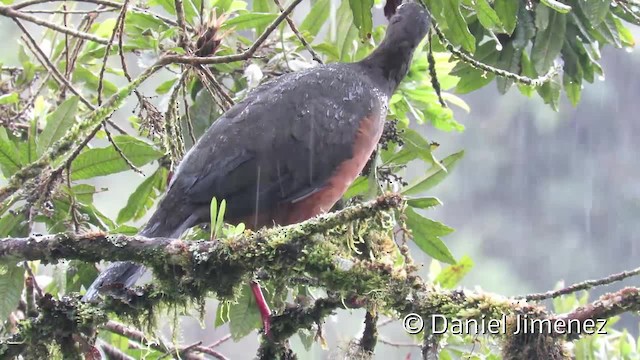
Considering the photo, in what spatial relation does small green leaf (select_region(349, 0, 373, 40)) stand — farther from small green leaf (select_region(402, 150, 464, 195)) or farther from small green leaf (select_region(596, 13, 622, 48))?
small green leaf (select_region(596, 13, 622, 48))

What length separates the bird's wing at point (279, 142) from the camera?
2.74m

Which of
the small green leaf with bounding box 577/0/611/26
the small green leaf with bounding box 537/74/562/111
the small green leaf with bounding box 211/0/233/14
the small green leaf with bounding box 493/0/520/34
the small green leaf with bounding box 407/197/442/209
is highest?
the small green leaf with bounding box 537/74/562/111

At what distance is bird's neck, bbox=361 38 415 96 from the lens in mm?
3311

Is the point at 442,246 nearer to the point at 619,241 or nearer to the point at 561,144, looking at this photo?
the point at 619,241

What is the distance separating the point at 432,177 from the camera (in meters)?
3.09

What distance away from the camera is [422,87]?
3418 mm

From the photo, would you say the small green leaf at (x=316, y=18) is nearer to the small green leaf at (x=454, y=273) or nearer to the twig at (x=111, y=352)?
the small green leaf at (x=454, y=273)

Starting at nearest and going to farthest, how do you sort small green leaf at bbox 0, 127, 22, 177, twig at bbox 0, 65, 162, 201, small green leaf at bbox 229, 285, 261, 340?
twig at bbox 0, 65, 162, 201 < small green leaf at bbox 0, 127, 22, 177 < small green leaf at bbox 229, 285, 261, 340

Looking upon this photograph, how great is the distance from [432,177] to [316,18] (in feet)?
2.66

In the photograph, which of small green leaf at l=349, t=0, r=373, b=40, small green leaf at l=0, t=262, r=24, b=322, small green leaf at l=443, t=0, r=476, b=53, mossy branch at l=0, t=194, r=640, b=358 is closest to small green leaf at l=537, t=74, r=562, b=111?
small green leaf at l=443, t=0, r=476, b=53

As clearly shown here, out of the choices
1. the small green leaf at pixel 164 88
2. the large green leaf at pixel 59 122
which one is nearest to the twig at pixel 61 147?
the large green leaf at pixel 59 122

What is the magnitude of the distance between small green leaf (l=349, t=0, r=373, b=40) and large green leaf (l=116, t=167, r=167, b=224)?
1029 mm

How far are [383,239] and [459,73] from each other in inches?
66.8

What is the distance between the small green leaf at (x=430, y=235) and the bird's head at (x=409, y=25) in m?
0.78
